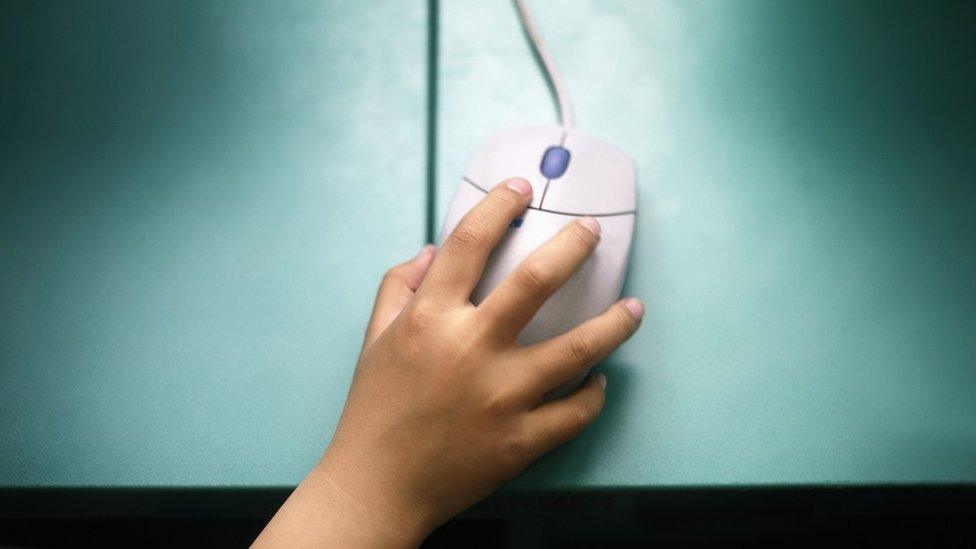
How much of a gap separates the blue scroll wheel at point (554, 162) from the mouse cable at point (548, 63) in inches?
2.2

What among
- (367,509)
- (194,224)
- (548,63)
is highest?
(548,63)

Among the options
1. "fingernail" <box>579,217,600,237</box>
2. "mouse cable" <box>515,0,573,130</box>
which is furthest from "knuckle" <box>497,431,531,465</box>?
"mouse cable" <box>515,0,573,130</box>

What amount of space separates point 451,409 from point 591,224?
0.12m

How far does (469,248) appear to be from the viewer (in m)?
0.35

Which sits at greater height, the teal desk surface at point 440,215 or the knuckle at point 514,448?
the teal desk surface at point 440,215

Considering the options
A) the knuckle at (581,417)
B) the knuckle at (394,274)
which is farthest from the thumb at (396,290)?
the knuckle at (581,417)

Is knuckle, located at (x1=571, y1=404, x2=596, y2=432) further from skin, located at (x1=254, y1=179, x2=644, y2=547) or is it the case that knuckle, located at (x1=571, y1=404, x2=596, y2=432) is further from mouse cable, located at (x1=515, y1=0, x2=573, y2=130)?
mouse cable, located at (x1=515, y1=0, x2=573, y2=130)

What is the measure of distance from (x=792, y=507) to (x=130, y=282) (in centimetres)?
41

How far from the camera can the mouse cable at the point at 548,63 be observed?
46cm

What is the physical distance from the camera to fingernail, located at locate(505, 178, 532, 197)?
1.20 feet

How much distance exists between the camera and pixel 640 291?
0.40 m

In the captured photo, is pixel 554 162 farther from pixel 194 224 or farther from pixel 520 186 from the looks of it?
pixel 194 224

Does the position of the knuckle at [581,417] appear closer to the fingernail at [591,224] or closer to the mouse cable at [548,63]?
the fingernail at [591,224]

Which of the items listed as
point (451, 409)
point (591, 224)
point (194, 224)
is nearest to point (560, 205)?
point (591, 224)
